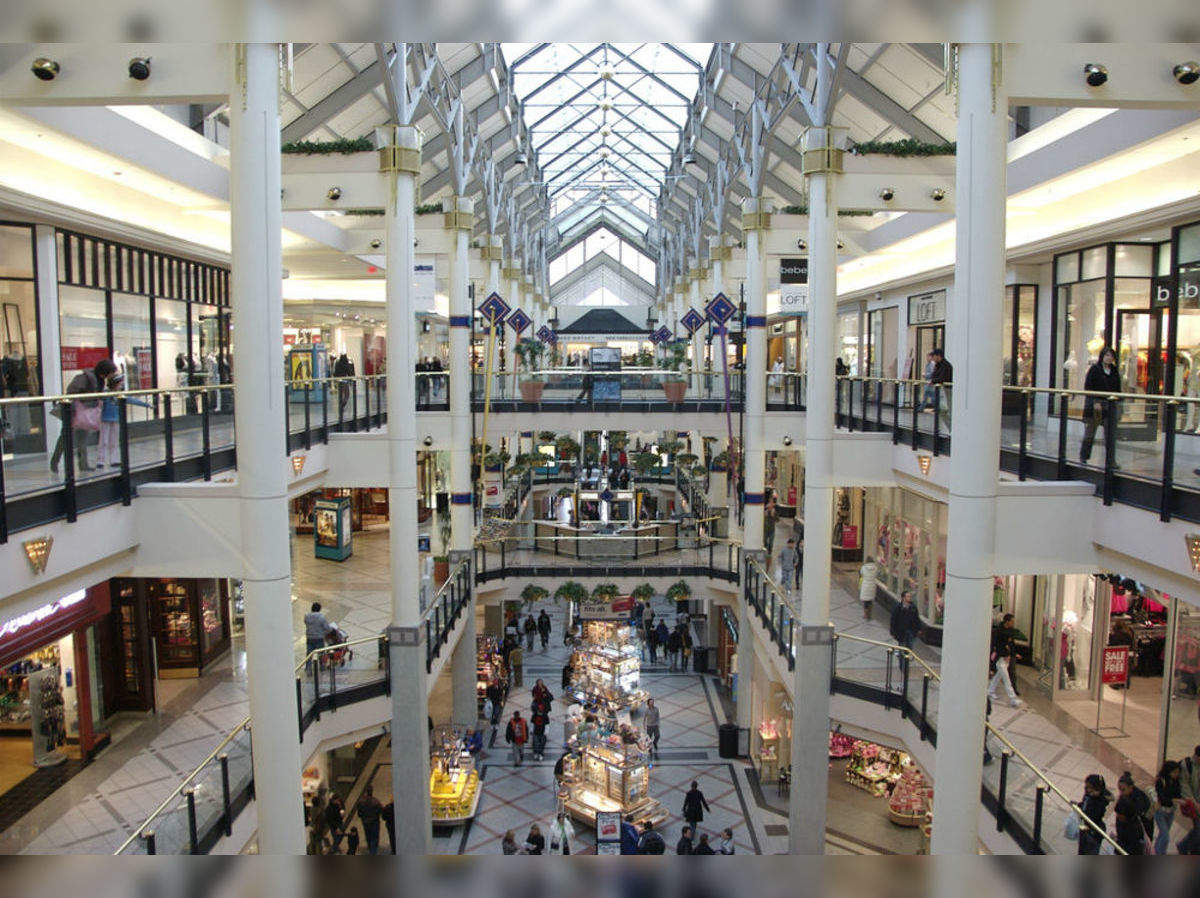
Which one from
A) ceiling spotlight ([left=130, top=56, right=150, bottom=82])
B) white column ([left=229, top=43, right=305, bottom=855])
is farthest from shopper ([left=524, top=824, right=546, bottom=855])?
ceiling spotlight ([left=130, top=56, right=150, bottom=82])

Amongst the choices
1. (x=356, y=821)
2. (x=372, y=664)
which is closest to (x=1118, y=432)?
(x=372, y=664)

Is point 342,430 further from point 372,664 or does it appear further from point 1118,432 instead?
point 1118,432

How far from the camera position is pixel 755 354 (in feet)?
69.9

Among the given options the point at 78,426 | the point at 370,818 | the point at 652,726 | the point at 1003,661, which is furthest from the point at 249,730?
the point at 652,726

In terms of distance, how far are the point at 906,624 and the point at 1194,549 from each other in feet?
24.5

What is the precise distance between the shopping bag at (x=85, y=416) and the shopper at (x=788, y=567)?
14110 mm

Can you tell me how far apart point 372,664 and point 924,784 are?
442 inches

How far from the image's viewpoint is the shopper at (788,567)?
19.5 metres

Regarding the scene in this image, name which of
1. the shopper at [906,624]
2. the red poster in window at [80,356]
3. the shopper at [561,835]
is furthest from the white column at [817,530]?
the red poster in window at [80,356]

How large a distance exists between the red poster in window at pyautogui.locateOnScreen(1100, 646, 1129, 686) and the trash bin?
976 centimetres

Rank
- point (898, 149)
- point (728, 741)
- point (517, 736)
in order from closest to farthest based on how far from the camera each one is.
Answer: point (898, 149), point (517, 736), point (728, 741)

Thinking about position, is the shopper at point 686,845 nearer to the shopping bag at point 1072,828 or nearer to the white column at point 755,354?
the shopping bag at point 1072,828

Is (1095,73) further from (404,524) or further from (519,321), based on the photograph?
(519,321)

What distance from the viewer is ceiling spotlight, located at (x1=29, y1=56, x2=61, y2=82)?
713cm
